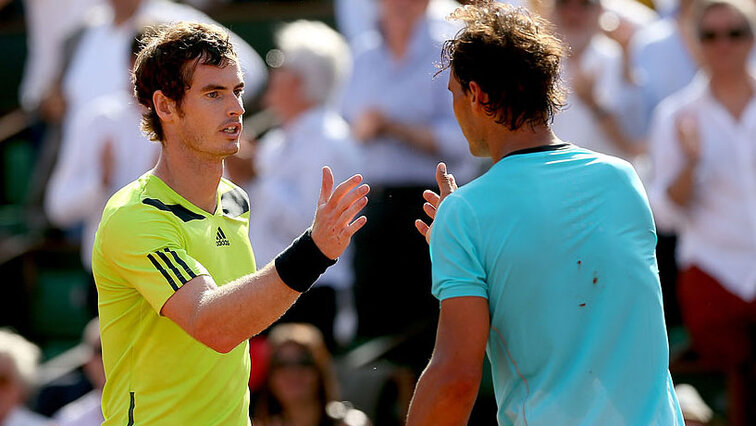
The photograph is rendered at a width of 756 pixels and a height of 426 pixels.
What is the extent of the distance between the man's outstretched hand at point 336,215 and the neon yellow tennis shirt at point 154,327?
335 mm

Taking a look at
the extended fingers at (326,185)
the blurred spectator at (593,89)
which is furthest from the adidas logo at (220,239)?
the blurred spectator at (593,89)

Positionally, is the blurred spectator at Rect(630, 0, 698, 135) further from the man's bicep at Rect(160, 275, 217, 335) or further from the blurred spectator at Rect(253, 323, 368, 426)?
the man's bicep at Rect(160, 275, 217, 335)

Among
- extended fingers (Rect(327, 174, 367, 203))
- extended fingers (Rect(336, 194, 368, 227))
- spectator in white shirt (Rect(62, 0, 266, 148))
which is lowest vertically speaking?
spectator in white shirt (Rect(62, 0, 266, 148))

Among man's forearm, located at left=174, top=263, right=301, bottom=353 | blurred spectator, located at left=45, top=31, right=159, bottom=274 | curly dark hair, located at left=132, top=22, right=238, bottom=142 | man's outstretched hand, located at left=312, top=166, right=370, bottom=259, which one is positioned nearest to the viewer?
man's forearm, located at left=174, top=263, right=301, bottom=353

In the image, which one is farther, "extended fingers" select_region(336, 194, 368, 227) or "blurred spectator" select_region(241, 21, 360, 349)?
"blurred spectator" select_region(241, 21, 360, 349)

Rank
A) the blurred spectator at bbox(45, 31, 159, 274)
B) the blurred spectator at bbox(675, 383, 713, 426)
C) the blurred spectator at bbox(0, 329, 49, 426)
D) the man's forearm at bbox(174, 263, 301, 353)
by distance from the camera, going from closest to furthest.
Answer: the man's forearm at bbox(174, 263, 301, 353)
the blurred spectator at bbox(675, 383, 713, 426)
the blurred spectator at bbox(0, 329, 49, 426)
the blurred spectator at bbox(45, 31, 159, 274)

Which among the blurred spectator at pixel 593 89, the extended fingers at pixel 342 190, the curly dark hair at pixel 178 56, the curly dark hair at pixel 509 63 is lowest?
the blurred spectator at pixel 593 89

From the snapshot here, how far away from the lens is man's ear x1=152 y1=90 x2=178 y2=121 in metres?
3.41

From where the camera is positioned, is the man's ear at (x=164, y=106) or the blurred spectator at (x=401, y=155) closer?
the man's ear at (x=164, y=106)

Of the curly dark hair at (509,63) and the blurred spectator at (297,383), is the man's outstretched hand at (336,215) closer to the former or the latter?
the curly dark hair at (509,63)

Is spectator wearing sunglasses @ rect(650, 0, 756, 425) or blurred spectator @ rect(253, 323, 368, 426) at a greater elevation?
spectator wearing sunglasses @ rect(650, 0, 756, 425)

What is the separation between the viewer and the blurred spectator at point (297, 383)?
5.78 m

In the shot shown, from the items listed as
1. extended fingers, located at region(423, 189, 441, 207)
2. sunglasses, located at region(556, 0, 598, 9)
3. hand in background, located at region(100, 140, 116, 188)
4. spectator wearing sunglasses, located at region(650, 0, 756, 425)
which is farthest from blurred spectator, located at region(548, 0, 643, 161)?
extended fingers, located at region(423, 189, 441, 207)

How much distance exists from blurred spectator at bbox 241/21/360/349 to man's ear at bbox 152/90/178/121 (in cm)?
300
